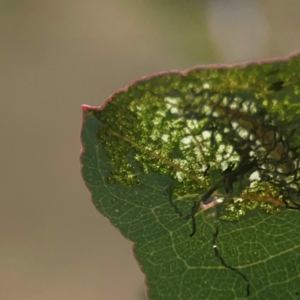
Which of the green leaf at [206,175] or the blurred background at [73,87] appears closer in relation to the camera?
the green leaf at [206,175]

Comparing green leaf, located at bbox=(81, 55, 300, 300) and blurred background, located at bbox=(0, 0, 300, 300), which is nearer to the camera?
green leaf, located at bbox=(81, 55, 300, 300)

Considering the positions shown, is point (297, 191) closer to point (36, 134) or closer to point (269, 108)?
point (269, 108)

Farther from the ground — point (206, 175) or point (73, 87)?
point (73, 87)

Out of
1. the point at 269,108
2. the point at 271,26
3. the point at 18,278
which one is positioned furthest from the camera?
the point at 271,26

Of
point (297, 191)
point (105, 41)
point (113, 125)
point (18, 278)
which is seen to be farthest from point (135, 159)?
point (105, 41)
